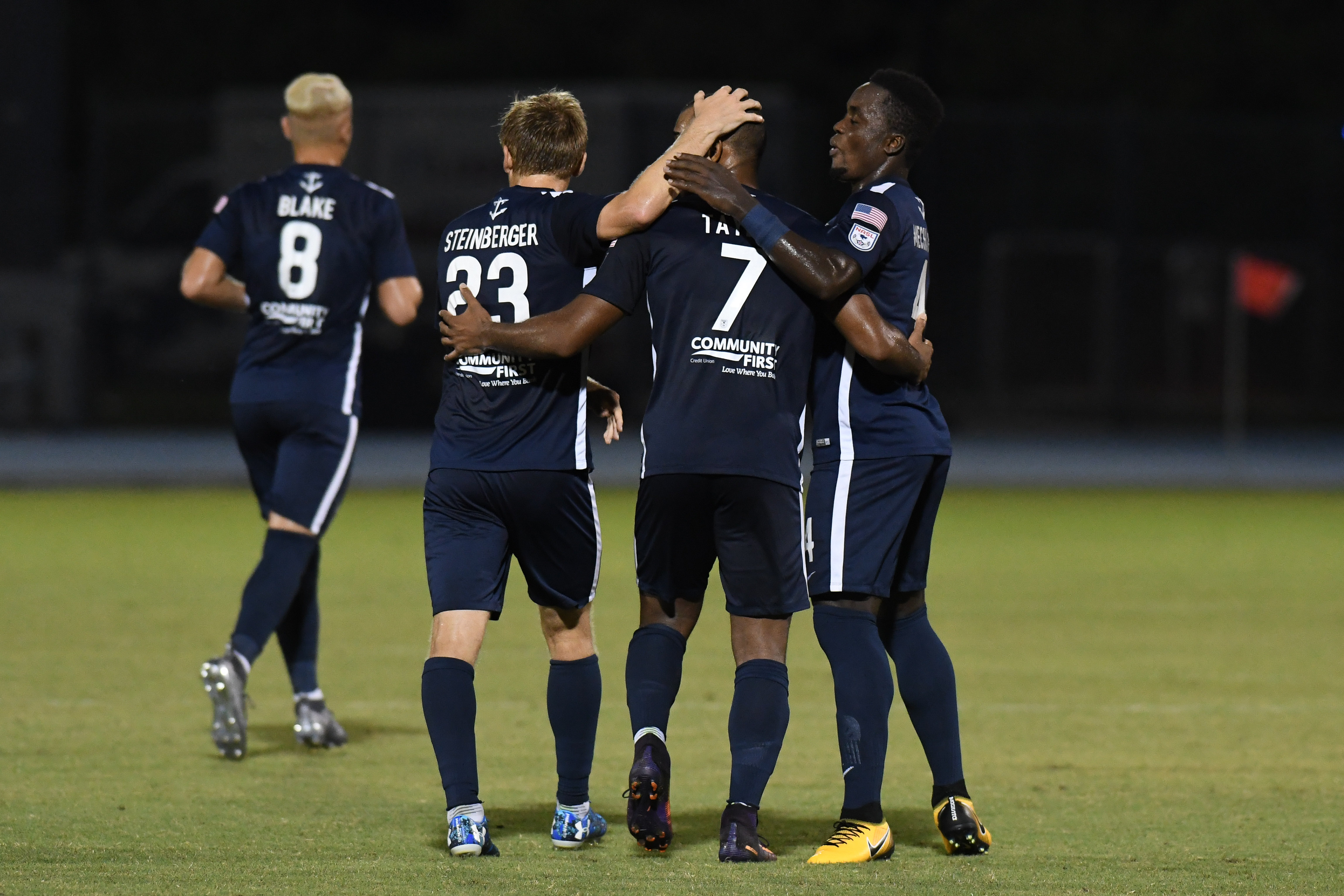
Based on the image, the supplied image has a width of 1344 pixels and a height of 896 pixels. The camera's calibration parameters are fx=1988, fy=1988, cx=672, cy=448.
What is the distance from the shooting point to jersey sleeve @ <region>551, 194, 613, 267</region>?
5527 millimetres

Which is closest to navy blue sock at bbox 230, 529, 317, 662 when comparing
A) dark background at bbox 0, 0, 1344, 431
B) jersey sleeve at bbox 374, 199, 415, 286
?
jersey sleeve at bbox 374, 199, 415, 286

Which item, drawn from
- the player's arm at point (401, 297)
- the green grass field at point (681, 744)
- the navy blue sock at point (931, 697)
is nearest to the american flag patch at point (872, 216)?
the navy blue sock at point (931, 697)

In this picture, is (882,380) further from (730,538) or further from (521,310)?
(521,310)

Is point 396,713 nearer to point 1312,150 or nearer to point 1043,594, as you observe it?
point 1043,594

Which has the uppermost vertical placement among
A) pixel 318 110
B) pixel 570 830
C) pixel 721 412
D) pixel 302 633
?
pixel 318 110

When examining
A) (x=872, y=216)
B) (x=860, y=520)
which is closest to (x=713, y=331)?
(x=872, y=216)

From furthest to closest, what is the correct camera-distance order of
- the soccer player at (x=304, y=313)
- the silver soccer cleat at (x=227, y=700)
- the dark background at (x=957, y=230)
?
the dark background at (x=957, y=230) < the soccer player at (x=304, y=313) < the silver soccer cleat at (x=227, y=700)

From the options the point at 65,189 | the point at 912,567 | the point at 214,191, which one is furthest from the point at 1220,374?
the point at 912,567

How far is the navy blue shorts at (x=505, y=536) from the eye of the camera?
5551 mm

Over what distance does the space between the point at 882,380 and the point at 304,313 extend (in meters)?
2.70

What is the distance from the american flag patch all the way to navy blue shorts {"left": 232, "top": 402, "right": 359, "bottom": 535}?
2691 mm

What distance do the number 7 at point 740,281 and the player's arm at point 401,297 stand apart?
6.64 ft

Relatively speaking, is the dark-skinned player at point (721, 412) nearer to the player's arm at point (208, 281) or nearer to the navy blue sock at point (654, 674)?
the navy blue sock at point (654, 674)

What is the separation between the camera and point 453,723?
18.0 ft
